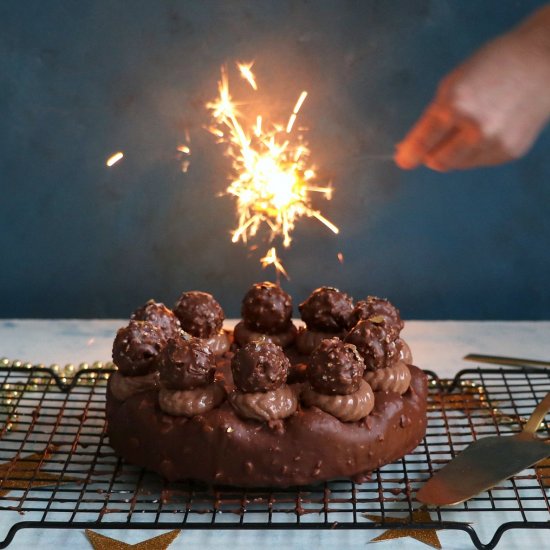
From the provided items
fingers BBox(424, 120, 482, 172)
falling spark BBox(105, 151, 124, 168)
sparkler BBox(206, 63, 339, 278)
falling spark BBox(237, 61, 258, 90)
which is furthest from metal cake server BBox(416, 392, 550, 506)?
falling spark BBox(105, 151, 124, 168)

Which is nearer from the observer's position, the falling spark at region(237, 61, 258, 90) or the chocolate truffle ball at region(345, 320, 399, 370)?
the chocolate truffle ball at region(345, 320, 399, 370)

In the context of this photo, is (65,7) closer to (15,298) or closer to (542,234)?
(15,298)

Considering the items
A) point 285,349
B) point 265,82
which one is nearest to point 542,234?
point 265,82

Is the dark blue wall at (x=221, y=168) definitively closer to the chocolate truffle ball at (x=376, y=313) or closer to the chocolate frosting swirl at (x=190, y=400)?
the chocolate truffle ball at (x=376, y=313)

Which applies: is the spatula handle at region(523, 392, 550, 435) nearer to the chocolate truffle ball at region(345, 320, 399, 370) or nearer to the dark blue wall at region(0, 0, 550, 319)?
the chocolate truffle ball at region(345, 320, 399, 370)

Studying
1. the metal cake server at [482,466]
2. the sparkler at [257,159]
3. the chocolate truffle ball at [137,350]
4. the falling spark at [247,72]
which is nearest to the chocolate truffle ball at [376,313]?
the metal cake server at [482,466]

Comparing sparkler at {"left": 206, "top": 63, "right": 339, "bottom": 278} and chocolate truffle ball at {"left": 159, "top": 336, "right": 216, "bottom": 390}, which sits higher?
sparkler at {"left": 206, "top": 63, "right": 339, "bottom": 278}

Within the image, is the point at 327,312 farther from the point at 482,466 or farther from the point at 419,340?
the point at 419,340
